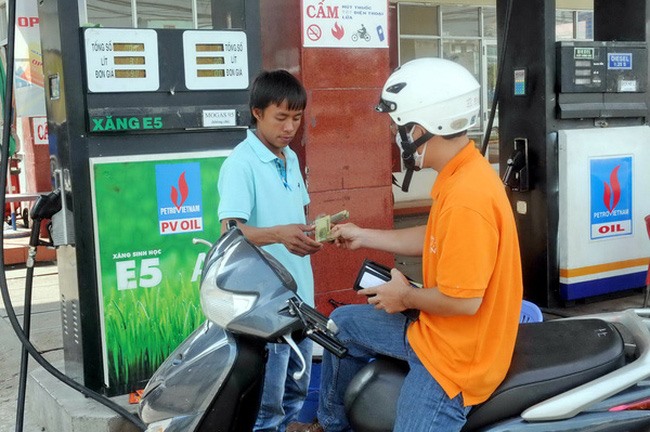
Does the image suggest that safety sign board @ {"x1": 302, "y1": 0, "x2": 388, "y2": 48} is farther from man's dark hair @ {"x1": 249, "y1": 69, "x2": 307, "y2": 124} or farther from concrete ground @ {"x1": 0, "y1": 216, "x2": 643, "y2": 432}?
man's dark hair @ {"x1": 249, "y1": 69, "x2": 307, "y2": 124}

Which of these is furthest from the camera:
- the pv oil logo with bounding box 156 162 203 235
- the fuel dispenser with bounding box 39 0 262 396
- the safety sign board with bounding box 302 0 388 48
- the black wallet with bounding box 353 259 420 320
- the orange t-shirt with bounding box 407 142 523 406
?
the safety sign board with bounding box 302 0 388 48

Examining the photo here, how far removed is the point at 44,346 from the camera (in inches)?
247

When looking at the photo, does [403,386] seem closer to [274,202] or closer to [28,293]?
[274,202]

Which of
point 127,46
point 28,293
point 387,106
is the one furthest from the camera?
point 127,46

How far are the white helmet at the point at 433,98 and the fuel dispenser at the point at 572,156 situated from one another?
4063mm

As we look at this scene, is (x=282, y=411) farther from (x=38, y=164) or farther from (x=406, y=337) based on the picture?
(x=38, y=164)

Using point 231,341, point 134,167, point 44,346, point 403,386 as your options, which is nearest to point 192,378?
point 231,341

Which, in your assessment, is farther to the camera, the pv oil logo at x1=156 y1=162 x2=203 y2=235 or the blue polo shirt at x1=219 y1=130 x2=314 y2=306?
the pv oil logo at x1=156 y1=162 x2=203 y2=235

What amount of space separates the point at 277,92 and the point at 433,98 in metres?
1.01

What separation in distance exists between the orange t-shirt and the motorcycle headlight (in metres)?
0.56

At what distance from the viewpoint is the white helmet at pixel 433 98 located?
2490 millimetres

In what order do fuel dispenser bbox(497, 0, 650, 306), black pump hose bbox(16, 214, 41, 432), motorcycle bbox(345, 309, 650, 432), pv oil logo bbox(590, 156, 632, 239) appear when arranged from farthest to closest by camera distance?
1. pv oil logo bbox(590, 156, 632, 239)
2. fuel dispenser bbox(497, 0, 650, 306)
3. black pump hose bbox(16, 214, 41, 432)
4. motorcycle bbox(345, 309, 650, 432)

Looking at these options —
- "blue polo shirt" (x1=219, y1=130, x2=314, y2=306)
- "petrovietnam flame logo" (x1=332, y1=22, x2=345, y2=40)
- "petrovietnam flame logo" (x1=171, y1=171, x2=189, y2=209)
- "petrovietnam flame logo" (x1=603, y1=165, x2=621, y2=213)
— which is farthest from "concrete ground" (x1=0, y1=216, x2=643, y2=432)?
"petrovietnam flame logo" (x1=332, y1=22, x2=345, y2=40)

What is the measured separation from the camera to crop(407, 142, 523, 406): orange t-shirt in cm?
234
